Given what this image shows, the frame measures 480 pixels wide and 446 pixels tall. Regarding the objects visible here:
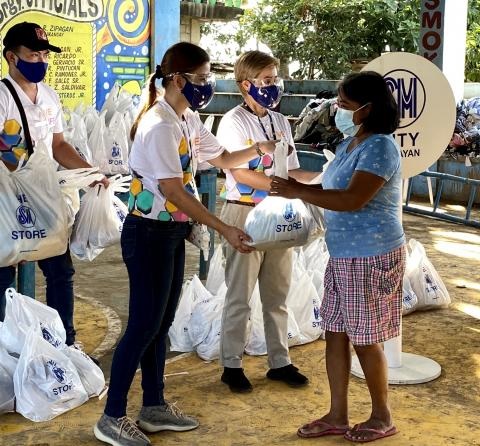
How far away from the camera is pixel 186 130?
3.40 metres

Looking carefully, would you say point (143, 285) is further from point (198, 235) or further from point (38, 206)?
point (38, 206)

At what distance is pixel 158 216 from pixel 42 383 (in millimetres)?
1095

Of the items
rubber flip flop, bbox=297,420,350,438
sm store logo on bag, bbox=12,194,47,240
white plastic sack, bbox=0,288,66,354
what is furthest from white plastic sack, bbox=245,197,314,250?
white plastic sack, bbox=0,288,66,354

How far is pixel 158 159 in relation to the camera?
10.5 feet

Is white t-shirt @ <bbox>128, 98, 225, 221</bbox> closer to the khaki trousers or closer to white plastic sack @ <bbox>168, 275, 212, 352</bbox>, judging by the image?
the khaki trousers

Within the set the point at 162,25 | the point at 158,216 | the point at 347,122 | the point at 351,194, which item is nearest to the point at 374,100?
the point at 347,122

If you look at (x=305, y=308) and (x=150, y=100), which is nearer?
(x=150, y=100)

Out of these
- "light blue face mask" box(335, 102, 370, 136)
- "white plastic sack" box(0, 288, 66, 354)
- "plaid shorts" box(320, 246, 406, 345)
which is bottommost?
"white plastic sack" box(0, 288, 66, 354)

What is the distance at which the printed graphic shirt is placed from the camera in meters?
3.33

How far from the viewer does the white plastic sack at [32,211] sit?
3896 millimetres

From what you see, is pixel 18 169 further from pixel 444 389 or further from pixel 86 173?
pixel 444 389

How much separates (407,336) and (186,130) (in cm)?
239

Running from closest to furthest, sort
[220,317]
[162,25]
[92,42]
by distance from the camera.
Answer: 1. [220,317]
2. [92,42]
3. [162,25]

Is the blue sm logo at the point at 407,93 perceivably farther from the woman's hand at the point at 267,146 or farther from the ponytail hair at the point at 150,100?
the ponytail hair at the point at 150,100
